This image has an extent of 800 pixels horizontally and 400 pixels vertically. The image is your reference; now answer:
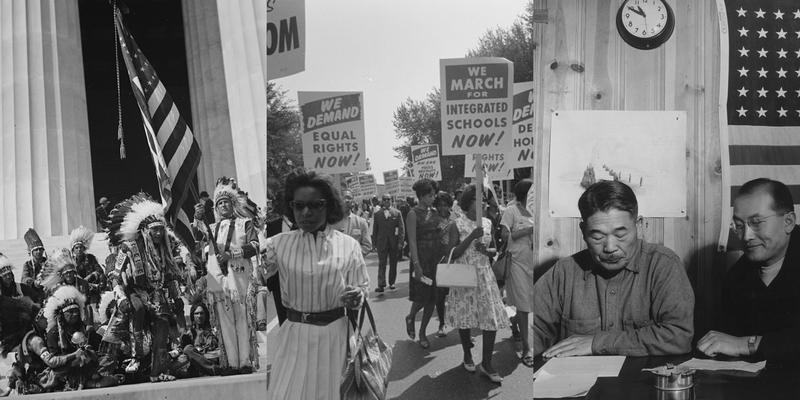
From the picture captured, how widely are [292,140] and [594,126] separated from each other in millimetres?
1300

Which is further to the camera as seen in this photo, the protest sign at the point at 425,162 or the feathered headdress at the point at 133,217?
the feathered headdress at the point at 133,217

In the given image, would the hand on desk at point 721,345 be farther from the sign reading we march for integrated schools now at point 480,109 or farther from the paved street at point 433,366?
the sign reading we march for integrated schools now at point 480,109

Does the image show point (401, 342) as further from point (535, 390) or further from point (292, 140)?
point (292, 140)

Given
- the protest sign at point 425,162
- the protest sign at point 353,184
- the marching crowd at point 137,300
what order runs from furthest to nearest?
1. the marching crowd at point 137,300
2. the protest sign at point 353,184
3. the protest sign at point 425,162

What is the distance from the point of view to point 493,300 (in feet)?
8.22

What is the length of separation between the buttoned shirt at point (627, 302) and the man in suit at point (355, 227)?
2.49 ft

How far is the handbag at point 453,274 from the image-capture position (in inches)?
95.2

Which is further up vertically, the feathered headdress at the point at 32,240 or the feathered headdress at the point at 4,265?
the feathered headdress at the point at 32,240

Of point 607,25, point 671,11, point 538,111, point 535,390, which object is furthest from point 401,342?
point 671,11

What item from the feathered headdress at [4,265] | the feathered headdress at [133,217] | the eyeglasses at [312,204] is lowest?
the feathered headdress at [4,265]

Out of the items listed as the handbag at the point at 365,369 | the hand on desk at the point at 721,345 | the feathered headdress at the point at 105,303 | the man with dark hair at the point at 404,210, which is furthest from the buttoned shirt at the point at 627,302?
the feathered headdress at the point at 105,303

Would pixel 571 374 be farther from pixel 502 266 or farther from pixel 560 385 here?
pixel 502 266

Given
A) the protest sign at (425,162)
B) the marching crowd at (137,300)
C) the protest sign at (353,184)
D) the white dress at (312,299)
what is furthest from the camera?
the marching crowd at (137,300)

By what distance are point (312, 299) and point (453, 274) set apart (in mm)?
603
